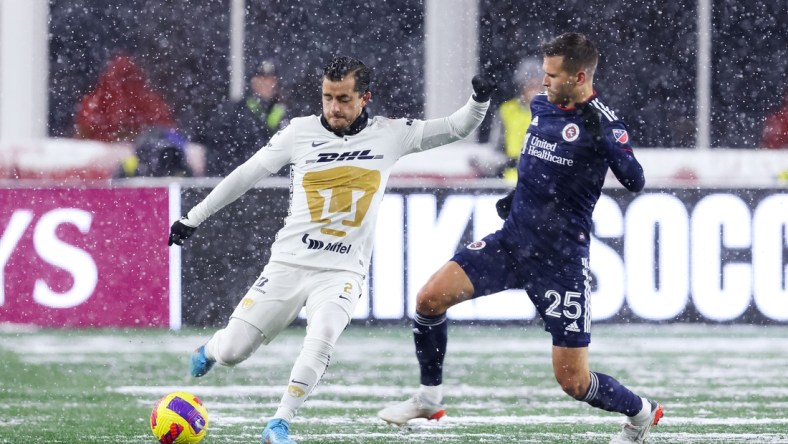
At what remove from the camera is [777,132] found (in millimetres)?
15789

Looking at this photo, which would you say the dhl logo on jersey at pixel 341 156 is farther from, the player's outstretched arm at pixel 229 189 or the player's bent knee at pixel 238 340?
the player's bent knee at pixel 238 340

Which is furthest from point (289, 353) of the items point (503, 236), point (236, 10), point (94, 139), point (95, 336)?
point (236, 10)

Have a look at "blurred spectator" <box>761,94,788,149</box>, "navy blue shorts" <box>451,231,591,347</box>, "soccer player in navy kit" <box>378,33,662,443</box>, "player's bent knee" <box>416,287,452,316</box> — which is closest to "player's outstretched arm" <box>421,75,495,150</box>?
"soccer player in navy kit" <box>378,33,662,443</box>

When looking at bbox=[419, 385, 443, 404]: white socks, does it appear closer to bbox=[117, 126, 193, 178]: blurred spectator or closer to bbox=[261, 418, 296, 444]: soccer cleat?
bbox=[261, 418, 296, 444]: soccer cleat

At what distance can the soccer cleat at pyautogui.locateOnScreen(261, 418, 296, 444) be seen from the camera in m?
6.12

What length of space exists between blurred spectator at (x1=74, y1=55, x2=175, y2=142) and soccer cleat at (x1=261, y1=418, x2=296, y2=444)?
997cm

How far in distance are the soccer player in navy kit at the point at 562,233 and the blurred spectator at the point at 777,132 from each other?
9353 millimetres

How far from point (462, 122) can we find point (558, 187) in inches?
20.9

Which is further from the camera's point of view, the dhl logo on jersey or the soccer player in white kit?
the dhl logo on jersey

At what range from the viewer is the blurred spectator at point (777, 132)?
51.2ft

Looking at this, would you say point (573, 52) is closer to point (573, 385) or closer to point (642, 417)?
point (573, 385)

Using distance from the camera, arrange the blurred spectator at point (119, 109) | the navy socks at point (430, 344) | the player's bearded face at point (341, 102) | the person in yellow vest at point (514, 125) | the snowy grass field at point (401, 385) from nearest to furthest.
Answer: the player's bearded face at point (341, 102)
the navy socks at point (430, 344)
the snowy grass field at point (401, 385)
the person in yellow vest at point (514, 125)
the blurred spectator at point (119, 109)

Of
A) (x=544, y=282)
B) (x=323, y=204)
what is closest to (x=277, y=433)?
(x=323, y=204)

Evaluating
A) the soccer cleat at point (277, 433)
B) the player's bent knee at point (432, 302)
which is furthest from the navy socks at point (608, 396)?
the soccer cleat at point (277, 433)
